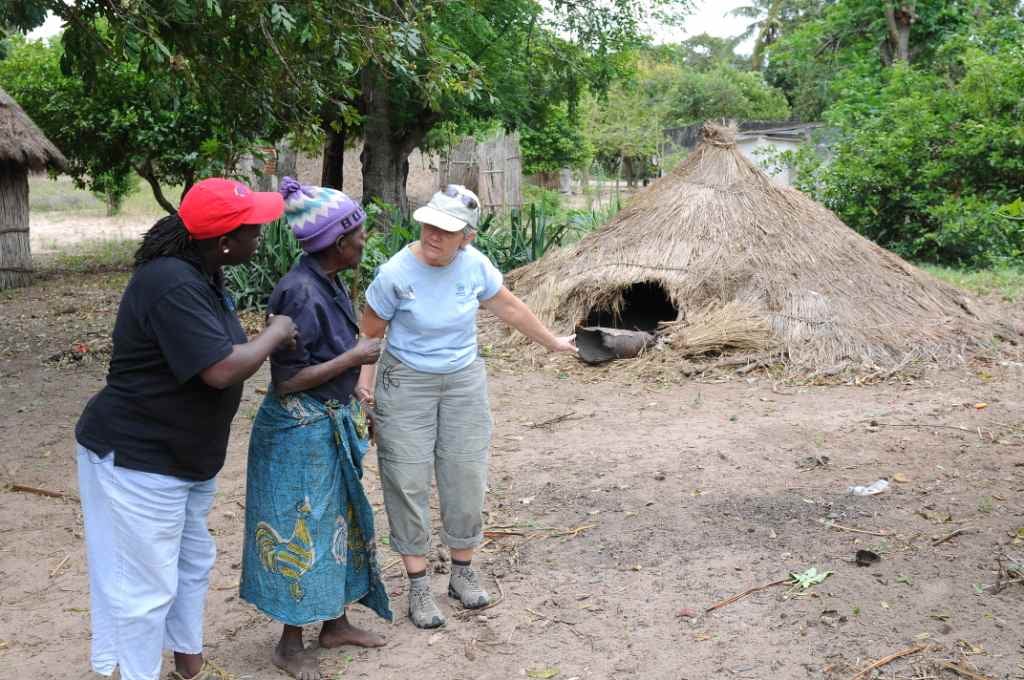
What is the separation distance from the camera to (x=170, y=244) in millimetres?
2670

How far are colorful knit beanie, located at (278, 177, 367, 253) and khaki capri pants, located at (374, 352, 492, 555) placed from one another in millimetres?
536

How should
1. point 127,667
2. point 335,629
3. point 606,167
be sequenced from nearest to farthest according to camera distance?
point 127,667 < point 335,629 < point 606,167

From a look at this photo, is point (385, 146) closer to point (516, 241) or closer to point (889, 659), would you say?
point (516, 241)

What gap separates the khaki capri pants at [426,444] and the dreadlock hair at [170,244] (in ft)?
2.78

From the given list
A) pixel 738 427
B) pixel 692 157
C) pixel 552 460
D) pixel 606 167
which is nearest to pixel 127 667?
pixel 552 460

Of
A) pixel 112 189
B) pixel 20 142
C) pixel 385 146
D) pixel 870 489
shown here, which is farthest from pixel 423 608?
pixel 112 189

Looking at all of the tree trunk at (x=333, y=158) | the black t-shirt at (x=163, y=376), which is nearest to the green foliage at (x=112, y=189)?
the tree trunk at (x=333, y=158)

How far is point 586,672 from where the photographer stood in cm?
322

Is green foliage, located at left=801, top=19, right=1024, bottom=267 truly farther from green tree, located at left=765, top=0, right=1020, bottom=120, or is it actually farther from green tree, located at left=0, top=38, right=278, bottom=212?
green tree, located at left=0, top=38, right=278, bottom=212

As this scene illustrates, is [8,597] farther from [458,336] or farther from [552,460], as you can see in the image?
[552,460]

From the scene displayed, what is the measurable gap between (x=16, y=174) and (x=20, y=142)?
0.79 m

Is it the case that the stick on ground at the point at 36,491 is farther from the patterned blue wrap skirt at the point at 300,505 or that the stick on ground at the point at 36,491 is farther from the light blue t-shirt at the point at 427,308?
the light blue t-shirt at the point at 427,308

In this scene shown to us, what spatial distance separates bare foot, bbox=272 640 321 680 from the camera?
3156 millimetres

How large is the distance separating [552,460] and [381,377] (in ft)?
7.51
